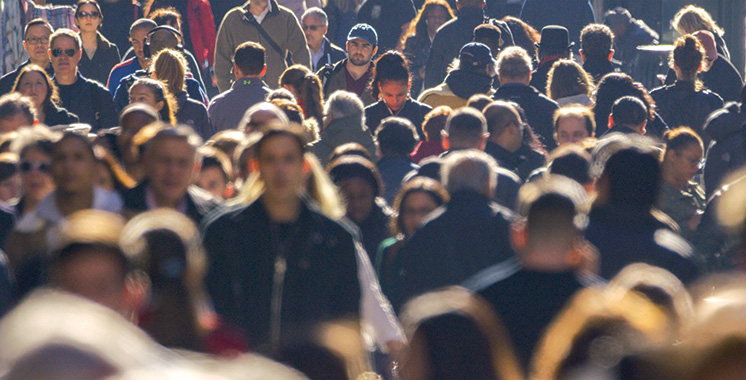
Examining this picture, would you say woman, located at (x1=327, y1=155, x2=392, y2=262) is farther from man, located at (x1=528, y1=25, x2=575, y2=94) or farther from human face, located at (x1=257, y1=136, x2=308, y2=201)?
man, located at (x1=528, y1=25, x2=575, y2=94)

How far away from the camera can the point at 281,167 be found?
5.13 m

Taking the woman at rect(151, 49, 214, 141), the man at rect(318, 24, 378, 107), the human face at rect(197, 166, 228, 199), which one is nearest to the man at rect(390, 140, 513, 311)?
the human face at rect(197, 166, 228, 199)

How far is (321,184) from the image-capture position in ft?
18.3

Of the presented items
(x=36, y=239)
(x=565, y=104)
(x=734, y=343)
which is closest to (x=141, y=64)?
(x=565, y=104)

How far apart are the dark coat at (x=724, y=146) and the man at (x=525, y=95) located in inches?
48.0

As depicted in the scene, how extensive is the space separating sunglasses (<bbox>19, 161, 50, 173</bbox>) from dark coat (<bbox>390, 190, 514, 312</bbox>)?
1999 mm

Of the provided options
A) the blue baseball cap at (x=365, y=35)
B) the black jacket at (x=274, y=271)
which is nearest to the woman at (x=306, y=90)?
the blue baseball cap at (x=365, y=35)

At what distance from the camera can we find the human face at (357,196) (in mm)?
6625

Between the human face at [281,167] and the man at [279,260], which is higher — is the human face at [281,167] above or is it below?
above

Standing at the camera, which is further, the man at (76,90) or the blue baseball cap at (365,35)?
the blue baseball cap at (365,35)

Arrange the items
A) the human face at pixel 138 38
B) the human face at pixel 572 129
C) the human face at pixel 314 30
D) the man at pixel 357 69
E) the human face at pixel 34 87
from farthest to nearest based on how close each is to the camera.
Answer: the human face at pixel 314 30 < the human face at pixel 138 38 < the man at pixel 357 69 < the human face at pixel 34 87 < the human face at pixel 572 129

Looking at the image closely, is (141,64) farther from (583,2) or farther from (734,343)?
(734,343)

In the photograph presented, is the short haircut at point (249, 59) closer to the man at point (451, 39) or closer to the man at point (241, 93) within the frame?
the man at point (241, 93)

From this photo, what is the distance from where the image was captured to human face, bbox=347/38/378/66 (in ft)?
37.6
